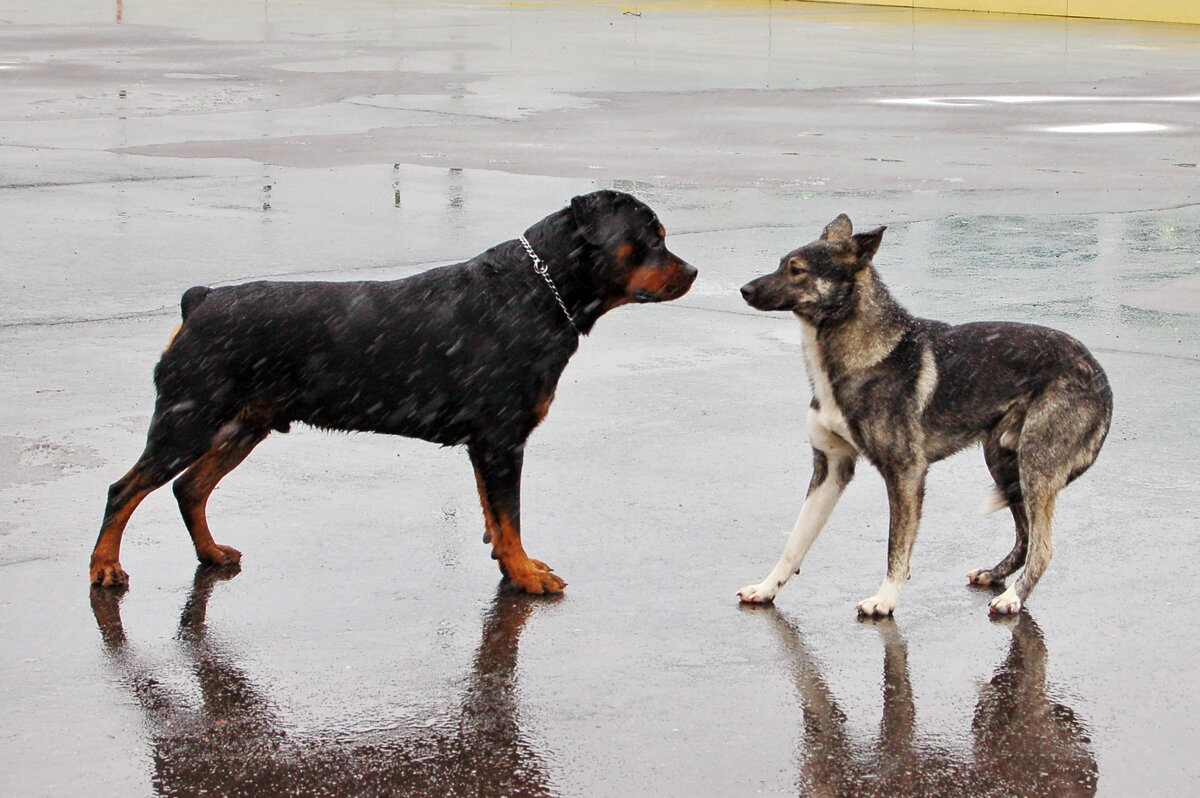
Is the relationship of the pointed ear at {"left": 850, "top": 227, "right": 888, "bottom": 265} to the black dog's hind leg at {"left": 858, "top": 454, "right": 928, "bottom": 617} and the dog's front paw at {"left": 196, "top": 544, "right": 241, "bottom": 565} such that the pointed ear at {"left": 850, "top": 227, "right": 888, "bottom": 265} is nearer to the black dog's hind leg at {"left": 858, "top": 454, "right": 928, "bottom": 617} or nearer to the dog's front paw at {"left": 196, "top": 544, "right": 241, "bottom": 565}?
the black dog's hind leg at {"left": 858, "top": 454, "right": 928, "bottom": 617}

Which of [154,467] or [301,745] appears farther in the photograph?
[154,467]

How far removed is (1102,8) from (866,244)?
1389 inches

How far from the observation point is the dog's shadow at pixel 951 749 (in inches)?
178

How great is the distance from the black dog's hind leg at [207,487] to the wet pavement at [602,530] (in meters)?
0.11

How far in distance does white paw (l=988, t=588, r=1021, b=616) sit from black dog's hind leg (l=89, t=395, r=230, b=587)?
2806mm

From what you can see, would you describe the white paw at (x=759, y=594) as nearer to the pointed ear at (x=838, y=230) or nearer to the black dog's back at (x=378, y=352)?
the black dog's back at (x=378, y=352)

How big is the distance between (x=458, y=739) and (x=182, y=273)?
6.86 meters

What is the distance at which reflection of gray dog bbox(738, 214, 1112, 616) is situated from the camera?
5.77m

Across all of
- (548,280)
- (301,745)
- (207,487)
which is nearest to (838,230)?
(548,280)

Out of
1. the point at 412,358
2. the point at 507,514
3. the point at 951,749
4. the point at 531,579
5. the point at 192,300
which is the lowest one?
the point at 951,749

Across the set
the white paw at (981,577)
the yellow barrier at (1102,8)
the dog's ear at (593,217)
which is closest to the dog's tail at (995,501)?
the white paw at (981,577)

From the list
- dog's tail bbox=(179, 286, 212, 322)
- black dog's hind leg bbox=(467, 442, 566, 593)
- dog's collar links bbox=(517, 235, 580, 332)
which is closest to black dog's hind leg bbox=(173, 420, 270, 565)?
dog's tail bbox=(179, 286, 212, 322)

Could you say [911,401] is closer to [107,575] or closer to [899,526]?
[899,526]

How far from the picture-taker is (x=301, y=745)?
4.68 m
